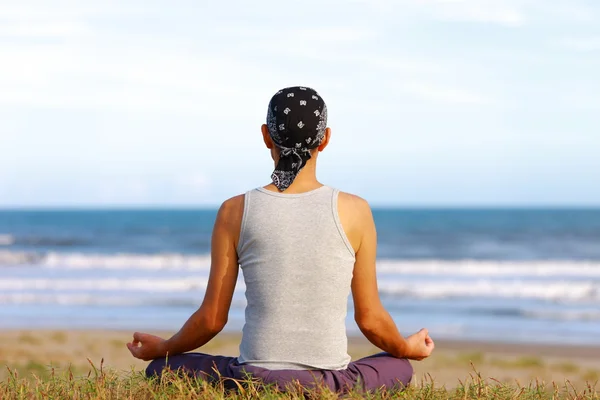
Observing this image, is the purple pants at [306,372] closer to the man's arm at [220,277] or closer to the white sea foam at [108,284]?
the man's arm at [220,277]

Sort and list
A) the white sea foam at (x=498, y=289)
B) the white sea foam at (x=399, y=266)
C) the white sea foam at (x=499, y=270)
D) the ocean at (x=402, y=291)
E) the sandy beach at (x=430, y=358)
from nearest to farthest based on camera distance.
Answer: the sandy beach at (x=430, y=358) < the ocean at (x=402, y=291) < the white sea foam at (x=498, y=289) < the white sea foam at (x=499, y=270) < the white sea foam at (x=399, y=266)

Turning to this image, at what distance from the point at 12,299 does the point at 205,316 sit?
11122 mm

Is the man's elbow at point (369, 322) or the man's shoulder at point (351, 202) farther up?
the man's shoulder at point (351, 202)

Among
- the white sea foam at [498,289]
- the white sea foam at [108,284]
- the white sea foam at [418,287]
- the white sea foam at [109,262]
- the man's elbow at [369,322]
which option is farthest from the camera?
the white sea foam at [109,262]

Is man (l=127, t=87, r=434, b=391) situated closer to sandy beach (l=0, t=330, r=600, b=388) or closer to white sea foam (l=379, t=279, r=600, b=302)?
sandy beach (l=0, t=330, r=600, b=388)

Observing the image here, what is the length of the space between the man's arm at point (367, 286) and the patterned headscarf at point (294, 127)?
0.91ft

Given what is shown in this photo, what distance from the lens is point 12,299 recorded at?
13.2 meters

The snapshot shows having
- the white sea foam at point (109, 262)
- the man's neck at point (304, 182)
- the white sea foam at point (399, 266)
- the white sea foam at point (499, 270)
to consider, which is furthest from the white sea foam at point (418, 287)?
the man's neck at point (304, 182)

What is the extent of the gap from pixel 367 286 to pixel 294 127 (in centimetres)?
71

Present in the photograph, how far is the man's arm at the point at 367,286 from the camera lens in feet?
9.93

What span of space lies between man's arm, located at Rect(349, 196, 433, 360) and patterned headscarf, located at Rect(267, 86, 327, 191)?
28cm

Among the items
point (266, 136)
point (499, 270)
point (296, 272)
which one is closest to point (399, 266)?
point (499, 270)

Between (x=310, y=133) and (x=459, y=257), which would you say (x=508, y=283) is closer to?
(x=459, y=257)

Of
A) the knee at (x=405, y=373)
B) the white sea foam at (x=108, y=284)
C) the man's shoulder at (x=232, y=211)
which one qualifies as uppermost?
the man's shoulder at (x=232, y=211)
